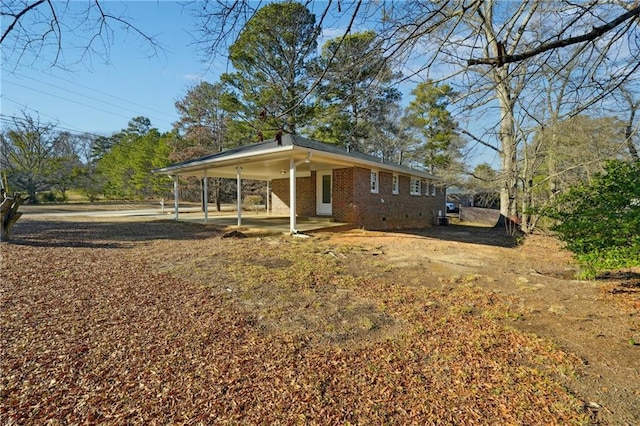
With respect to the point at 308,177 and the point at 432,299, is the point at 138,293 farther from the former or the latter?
the point at 308,177

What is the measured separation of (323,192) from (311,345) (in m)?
10.4

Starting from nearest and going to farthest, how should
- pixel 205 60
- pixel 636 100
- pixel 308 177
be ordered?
pixel 205 60 < pixel 636 100 < pixel 308 177

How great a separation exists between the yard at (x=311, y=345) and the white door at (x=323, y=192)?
23.9 feet

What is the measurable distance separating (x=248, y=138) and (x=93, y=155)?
3784 centimetres

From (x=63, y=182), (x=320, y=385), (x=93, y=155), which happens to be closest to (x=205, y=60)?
(x=320, y=385)

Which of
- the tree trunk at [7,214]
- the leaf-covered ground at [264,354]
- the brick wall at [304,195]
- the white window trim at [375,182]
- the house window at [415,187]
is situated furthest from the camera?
the house window at [415,187]

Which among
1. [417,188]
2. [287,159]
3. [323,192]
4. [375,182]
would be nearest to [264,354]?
[287,159]

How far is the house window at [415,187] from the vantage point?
53.2 feet

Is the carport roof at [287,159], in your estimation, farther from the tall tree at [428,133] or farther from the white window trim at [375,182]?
the tall tree at [428,133]

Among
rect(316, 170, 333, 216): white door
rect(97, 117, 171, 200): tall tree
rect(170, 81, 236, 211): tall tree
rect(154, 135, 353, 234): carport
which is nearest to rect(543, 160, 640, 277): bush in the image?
rect(154, 135, 353, 234): carport

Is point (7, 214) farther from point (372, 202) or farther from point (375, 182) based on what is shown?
point (375, 182)

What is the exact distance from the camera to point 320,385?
219cm

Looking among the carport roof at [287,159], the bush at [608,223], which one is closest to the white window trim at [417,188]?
the carport roof at [287,159]

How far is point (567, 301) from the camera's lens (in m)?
4.03
